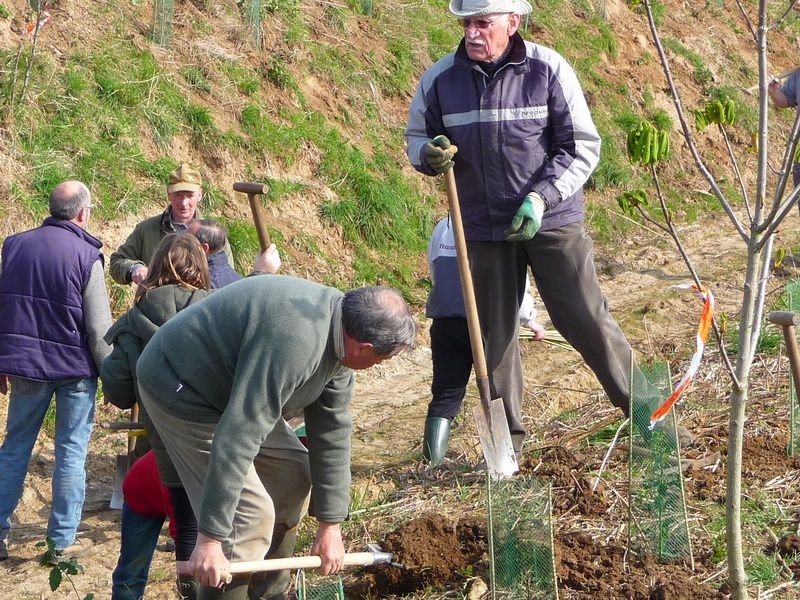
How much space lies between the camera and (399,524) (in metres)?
4.58

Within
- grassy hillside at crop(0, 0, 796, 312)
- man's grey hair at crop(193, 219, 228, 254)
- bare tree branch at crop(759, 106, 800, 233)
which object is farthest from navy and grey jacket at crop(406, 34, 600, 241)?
grassy hillside at crop(0, 0, 796, 312)

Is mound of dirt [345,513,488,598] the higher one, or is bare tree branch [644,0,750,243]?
bare tree branch [644,0,750,243]

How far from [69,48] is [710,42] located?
392 inches

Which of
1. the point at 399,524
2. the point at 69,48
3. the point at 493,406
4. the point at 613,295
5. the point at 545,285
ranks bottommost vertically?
the point at 613,295

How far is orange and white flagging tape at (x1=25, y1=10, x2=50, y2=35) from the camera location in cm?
745

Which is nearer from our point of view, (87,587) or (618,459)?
(87,587)

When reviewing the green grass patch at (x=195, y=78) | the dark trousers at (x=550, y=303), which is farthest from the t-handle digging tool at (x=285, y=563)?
the green grass patch at (x=195, y=78)

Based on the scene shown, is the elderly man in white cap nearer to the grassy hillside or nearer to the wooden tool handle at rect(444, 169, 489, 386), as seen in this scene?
the wooden tool handle at rect(444, 169, 489, 386)

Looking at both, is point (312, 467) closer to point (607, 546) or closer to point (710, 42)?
point (607, 546)

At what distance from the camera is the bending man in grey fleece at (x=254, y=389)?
10.2 feet

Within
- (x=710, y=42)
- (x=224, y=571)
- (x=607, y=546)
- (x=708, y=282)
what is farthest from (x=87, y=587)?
(x=710, y=42)

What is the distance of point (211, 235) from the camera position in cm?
489

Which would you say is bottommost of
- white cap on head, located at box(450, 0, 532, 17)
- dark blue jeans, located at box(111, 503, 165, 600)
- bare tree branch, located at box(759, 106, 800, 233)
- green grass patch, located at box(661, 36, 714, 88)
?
dark blue jeans, located at box(111, 503, 165, 600)

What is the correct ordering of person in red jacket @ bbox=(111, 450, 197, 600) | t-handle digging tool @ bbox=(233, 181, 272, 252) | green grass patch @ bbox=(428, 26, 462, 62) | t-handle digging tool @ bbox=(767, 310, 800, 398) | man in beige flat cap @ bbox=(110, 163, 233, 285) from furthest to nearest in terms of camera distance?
1. green grass patch @ bbox=(428, 26, 462, 62)
2. man in beige flat cap @ bbox=(110, 163, 233, 285)
3. t-handle digging tool @ bbox=(233, 181, 272, 252)
4. person in red jacket @ bbox=(111, 450, 197, 600)
5. t-handle digging tool @ bbox=(767, 310, 800, 398)
